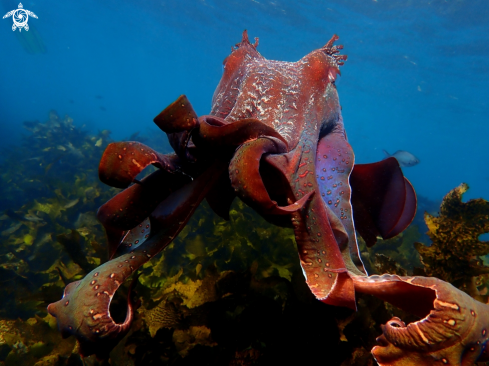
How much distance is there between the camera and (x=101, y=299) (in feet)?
3.61

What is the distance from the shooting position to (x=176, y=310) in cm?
226

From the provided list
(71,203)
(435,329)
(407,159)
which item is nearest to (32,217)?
(71,203)

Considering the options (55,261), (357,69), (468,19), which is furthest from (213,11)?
(55,261)

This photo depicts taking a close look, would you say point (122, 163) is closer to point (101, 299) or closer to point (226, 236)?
point (101, 299)

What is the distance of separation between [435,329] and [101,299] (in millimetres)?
1274

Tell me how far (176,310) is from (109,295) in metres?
1.30

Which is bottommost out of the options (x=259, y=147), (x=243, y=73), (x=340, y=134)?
(x=259, y=147)

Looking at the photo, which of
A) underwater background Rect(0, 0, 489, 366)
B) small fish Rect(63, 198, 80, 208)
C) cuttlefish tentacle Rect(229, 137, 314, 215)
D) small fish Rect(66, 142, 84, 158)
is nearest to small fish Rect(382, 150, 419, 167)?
underwater background Rect(0, 0, 489, 366)

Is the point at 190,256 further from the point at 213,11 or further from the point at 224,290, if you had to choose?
the point at 213,11

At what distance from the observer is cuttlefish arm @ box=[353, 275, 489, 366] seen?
91 cm

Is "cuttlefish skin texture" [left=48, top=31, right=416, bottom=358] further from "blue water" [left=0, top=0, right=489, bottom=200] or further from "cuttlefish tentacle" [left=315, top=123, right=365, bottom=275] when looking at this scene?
"blue water" [left=0, top=0, right=489, bottom=200]

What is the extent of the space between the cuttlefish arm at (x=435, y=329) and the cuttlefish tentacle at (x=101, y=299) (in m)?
1.05

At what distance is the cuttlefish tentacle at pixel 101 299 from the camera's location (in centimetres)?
108

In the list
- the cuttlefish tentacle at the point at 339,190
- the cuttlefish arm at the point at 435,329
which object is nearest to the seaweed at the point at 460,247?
the cuttlefish tentacle at the point at 339,190
